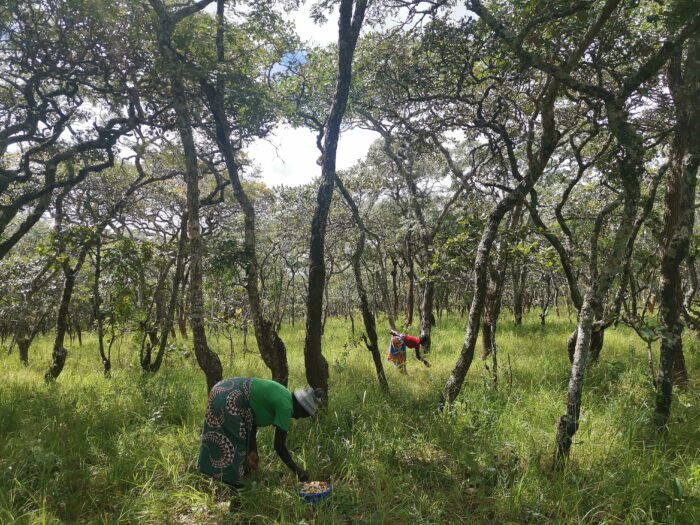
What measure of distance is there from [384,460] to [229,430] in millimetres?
1880

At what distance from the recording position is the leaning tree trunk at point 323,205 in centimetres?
549

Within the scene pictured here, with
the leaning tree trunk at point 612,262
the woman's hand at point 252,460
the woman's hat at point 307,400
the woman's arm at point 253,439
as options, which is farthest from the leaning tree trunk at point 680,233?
the woman's hand at point 252,460

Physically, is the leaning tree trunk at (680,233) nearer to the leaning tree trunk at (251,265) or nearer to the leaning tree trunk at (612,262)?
the leaning tree trunk at (612,262)

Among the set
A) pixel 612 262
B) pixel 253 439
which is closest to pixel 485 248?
pixel 612 262

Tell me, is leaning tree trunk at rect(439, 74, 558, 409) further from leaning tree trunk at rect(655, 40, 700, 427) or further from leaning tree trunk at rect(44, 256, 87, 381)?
leaning tree trunk at rect(44, 256, 87, 381)

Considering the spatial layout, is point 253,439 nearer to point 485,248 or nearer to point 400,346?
point 485,248

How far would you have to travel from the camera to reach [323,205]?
551 centimetres

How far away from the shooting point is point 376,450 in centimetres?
473

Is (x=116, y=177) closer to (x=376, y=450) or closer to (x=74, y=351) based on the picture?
(x=74, y=351)

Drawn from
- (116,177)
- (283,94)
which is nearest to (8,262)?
(116,177)

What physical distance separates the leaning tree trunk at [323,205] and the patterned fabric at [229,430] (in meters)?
1.65

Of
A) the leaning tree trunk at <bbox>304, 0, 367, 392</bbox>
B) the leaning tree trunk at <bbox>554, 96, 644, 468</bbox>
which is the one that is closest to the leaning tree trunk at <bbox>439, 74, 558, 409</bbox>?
the leaning tree trunk at <bbox>554, 96, 644, 468</bbox>

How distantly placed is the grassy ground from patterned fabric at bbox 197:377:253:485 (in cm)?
29

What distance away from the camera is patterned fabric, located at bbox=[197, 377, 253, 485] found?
3826 millimetres
